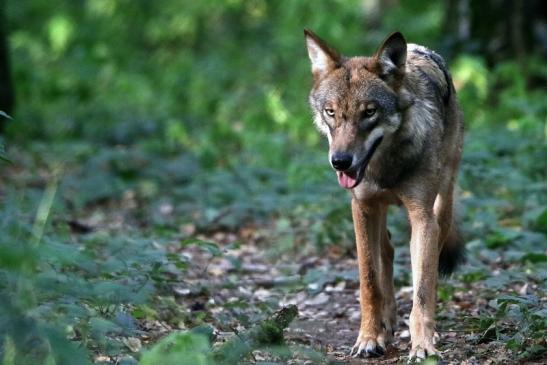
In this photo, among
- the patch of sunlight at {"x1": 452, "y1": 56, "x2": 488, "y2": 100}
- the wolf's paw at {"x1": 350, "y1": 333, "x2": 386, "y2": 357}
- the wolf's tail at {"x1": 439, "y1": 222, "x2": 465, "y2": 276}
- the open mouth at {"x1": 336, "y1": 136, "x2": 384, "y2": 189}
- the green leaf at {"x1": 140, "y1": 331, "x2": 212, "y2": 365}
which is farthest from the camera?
the patch of sunlight at {"x1": 452, "y1": 56, "x2": 488, "y2": 100}

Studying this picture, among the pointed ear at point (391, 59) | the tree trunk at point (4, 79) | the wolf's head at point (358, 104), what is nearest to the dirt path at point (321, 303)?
the wolf's head at point (358, 104)

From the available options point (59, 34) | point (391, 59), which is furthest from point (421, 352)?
point (59, 34)

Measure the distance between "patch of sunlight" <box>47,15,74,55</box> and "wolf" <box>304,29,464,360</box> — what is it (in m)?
15.5

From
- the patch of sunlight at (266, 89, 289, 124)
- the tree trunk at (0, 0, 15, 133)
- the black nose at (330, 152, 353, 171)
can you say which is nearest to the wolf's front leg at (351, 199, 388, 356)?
the black nose at (330, 152, 353, 171)

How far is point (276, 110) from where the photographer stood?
15156 millimetres

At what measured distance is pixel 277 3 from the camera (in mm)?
22391

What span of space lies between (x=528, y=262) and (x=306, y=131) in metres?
7.48

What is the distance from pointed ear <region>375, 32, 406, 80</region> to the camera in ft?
18.9

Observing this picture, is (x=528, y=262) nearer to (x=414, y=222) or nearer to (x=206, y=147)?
(x=414, y=222)

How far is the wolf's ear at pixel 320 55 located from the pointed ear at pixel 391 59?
12.4 inches

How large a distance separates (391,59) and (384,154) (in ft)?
1.97

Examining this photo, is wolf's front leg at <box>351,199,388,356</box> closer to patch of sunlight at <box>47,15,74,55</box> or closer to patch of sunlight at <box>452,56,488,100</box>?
patch of sunlight at <box>452,56,488,100</box>

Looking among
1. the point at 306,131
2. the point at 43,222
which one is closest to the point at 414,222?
the point at 43,222

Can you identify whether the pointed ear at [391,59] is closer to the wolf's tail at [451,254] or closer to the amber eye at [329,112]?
the amber eye at [329,112]
